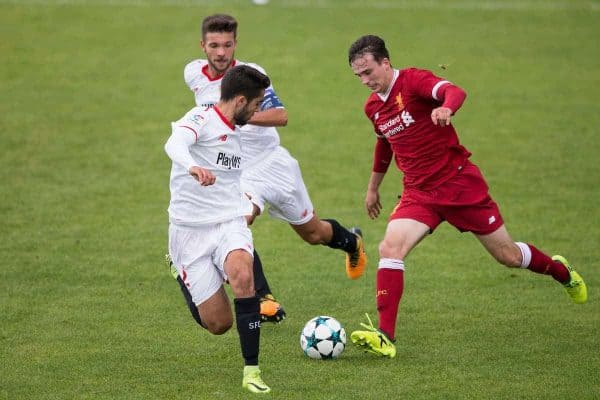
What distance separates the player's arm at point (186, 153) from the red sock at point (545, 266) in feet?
10.7

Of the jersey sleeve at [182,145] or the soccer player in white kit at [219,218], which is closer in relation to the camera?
the jersey sleeve at [182,145]

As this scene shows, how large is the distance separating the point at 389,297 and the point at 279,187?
6.72 feet

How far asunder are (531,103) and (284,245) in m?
7.84

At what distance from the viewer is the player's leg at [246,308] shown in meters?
7.71

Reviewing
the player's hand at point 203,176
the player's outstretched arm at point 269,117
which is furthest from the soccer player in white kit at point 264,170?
the player's hand at point 203,176

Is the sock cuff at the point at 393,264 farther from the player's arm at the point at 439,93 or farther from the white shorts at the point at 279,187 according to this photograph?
the white shorts at the point at 279,187

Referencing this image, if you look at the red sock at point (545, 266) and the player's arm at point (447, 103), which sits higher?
the player's arm at point (447, 103)

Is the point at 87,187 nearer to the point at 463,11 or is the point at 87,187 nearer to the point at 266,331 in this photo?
the point at 266,331

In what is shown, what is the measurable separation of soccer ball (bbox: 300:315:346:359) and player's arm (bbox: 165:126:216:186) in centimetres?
173

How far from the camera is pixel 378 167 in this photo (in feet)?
31.9

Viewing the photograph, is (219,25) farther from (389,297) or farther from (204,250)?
(389,297)

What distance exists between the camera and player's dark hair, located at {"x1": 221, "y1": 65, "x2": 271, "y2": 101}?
25.7 feet

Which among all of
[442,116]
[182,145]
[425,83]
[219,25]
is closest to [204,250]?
[182,145]

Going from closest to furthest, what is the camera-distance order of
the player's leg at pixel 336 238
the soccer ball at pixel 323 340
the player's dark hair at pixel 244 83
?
the player's dark hair at pixel 244 83
the soccer ball at pixel 323 340
the player's leg at pixel 336 238
